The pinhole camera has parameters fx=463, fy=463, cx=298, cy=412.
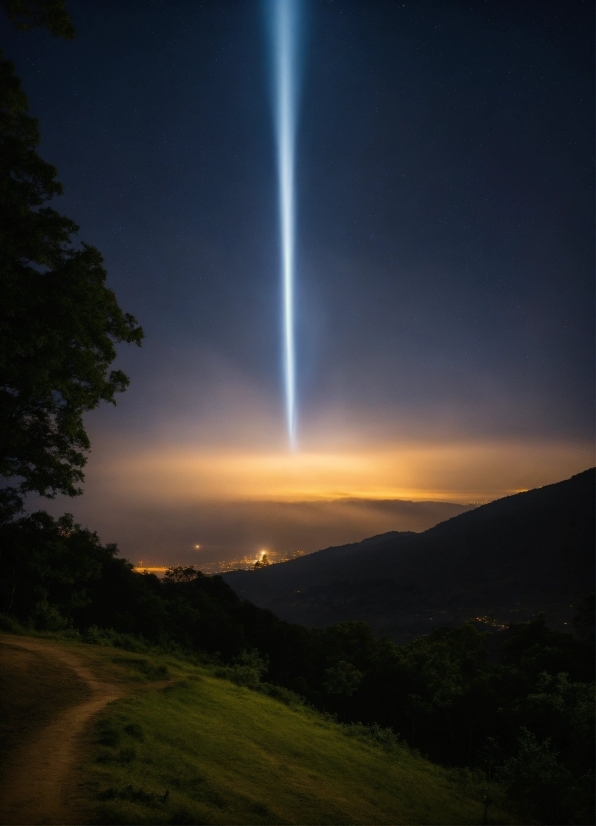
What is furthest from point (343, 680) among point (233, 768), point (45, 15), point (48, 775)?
point (45, 15)

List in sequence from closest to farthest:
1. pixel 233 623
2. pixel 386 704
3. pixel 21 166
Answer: pixel 21 166 → pixel 386 704 → pixel 233 623

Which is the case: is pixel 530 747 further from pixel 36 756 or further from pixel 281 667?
pixel 281 667

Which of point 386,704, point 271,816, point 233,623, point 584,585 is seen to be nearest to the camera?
point 271,816

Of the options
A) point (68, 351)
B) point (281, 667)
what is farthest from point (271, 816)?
point (281, 667)

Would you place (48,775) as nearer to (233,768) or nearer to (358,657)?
(233,768)

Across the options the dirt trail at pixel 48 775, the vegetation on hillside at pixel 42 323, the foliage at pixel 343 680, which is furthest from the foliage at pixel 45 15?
the foliage at pixel 343 680

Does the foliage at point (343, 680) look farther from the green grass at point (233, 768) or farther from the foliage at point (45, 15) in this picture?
the foliage at point (45, 15)
